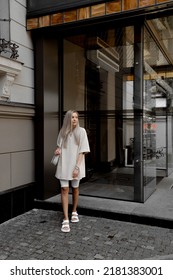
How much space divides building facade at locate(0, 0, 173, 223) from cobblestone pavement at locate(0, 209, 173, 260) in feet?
2.65

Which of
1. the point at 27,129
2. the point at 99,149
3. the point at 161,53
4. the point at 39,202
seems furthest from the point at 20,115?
the point at 161,53

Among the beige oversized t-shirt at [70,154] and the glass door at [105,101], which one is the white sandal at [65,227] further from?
the glass door at [105,101]

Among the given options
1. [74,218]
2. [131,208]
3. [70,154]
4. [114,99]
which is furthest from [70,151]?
[114,99]

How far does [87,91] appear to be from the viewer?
6.80m

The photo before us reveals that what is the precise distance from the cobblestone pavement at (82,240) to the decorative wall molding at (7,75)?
7.65 ft

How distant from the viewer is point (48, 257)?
3566 mm

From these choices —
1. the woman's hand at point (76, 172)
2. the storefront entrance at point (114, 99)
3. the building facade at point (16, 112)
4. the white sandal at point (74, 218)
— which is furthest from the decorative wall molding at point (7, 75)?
the white sandal at point (74, 218)

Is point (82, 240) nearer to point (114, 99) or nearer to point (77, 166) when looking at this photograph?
point (77, 166)

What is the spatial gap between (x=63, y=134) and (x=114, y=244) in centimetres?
190

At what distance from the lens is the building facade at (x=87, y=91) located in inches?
200

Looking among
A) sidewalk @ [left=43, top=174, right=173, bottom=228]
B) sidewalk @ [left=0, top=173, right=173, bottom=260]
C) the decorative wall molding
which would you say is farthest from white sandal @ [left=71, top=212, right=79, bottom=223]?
the decorative wall molding

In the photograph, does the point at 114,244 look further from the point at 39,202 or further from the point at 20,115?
the point at 20,115

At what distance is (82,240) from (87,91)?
3.85 m

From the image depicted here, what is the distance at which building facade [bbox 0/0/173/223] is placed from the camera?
507 cm
